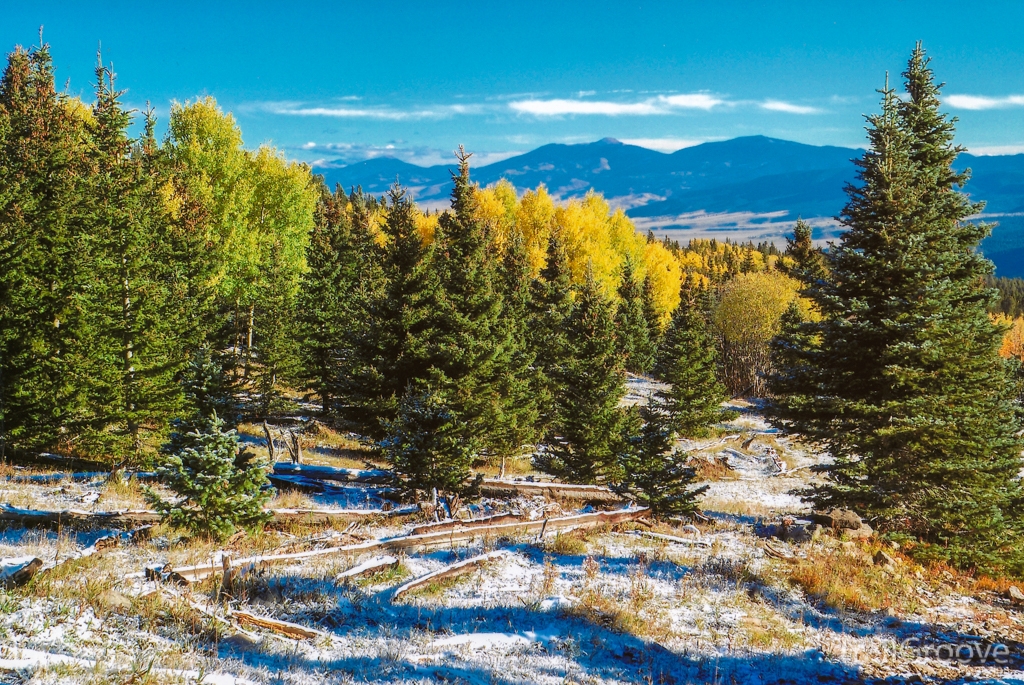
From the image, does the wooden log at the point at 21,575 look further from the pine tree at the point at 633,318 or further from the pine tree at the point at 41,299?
the pine tree at the point at 633,318

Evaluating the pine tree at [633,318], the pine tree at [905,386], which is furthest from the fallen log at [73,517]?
the pine tree at [633,318]

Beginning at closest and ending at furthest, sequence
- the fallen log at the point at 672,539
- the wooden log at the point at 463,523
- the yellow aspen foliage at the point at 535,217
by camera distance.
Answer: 1. the wooden log at the point at 463,523
2. the fallen log at the point at 672,539
3. the yellow aspen foliage at the point at 535,217

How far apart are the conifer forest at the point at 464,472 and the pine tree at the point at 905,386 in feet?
0.34

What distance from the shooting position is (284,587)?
8.93 metres

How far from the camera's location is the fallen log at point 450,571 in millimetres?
9312

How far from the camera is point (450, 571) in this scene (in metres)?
10.1

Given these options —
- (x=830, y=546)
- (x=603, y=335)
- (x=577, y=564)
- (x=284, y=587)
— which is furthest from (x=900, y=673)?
(x=603, y=335)

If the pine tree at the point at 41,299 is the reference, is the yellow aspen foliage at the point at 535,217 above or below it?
above

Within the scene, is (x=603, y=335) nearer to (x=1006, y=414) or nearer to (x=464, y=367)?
(x=464, y=367)

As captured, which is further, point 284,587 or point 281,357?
point 281,357

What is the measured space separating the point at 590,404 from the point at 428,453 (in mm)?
8729

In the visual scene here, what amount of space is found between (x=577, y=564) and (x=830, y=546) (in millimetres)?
6316

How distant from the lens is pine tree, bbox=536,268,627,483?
72.3 ft

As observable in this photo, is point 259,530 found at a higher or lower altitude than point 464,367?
lower
